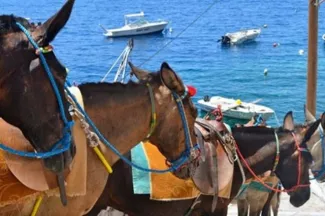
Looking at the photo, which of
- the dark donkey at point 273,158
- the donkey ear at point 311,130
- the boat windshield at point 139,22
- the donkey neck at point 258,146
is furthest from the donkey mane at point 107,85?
the boat windshield at point 139,22

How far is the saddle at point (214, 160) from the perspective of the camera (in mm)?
5676

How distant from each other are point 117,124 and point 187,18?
7090cm

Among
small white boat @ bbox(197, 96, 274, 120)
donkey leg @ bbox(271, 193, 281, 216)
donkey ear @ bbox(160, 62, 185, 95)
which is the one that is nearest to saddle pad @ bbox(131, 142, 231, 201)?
donkey ear @ bbox(160, 62, 185, 95)

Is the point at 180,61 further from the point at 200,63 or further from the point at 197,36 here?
the point at 197,36

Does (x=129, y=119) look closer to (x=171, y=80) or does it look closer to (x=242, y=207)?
(x=171, y=80)

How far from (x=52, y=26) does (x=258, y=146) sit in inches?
142

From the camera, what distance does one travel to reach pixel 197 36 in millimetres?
62438

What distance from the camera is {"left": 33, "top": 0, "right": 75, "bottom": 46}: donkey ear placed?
3.00 m

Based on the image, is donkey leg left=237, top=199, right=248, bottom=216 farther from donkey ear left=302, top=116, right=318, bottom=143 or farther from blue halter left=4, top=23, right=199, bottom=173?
blue halter left=4, top=23, right=199, bottom=173

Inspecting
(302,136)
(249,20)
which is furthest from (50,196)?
(249,20)

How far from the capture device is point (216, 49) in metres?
A: 54.5

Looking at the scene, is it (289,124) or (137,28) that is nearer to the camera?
(289,124)

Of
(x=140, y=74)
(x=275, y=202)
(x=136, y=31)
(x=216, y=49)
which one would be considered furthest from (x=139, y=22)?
(x=140, y=74)

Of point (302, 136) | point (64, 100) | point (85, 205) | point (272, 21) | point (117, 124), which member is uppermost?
point (64, 100)
